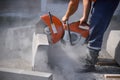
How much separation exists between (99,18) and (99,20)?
3 cm

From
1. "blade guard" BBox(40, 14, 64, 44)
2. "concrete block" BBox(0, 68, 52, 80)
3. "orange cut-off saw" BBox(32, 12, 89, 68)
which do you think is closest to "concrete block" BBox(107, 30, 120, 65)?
"orange cut-off saw" BBox(32, 12, 89, 68)

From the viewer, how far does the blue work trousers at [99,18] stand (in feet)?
15.4

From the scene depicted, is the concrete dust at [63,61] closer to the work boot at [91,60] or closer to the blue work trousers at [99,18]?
the work boot at [91,60]

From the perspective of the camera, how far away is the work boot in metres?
4.89

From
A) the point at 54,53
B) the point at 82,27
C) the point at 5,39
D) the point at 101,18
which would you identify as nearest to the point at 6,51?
the point at 5,39

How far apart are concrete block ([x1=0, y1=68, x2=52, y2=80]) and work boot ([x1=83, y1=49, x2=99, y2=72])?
3.30ft

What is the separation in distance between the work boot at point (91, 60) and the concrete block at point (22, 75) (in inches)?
39.6

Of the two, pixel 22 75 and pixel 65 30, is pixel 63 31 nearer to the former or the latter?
pixel 65 30

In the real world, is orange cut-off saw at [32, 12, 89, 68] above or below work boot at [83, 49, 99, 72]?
above

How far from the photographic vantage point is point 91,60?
496 cm

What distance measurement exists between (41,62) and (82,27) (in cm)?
89

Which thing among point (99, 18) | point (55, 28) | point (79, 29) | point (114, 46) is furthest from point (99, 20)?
point (114, 46)

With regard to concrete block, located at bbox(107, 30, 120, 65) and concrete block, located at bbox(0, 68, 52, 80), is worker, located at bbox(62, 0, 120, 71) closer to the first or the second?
concrete block, located at bbox(107, 30, 120, 65)

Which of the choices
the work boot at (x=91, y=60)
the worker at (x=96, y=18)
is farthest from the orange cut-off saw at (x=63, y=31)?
the work boot at (x=91, y=60)
